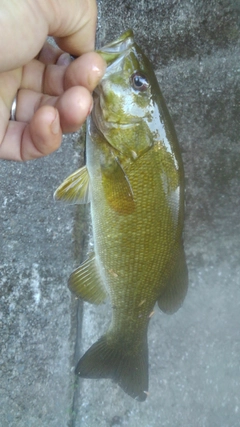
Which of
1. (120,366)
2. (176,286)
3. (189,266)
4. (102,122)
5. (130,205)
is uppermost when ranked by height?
(102,122)

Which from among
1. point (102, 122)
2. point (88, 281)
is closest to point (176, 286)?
point (88, 281)

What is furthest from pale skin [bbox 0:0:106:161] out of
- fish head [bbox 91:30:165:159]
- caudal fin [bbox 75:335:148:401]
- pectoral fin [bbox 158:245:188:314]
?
caudal fin [bbox 75:335:148:401]

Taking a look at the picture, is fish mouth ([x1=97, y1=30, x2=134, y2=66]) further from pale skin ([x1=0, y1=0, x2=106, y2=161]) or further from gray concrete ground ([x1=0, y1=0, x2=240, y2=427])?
gray concrete ground ([x1=0, y1=0, x2=240, y2=427])

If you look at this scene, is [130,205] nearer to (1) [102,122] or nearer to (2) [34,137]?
(1) [102,122]

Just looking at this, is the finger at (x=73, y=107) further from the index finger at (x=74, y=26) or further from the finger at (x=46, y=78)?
the index finger at (x=74, y=26)

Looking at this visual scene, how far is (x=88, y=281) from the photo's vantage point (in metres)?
1.80

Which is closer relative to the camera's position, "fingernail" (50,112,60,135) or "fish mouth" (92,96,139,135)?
"fingernail" (50,112,60,135)

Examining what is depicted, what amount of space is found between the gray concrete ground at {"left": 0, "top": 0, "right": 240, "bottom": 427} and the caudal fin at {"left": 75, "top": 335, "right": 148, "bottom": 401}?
0.97ft

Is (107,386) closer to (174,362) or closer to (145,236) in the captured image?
(174,362)

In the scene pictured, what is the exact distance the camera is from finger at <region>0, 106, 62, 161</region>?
4.29ft

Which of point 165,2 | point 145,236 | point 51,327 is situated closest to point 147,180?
point 145,236

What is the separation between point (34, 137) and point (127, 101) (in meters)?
0.37

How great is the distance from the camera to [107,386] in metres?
2.07

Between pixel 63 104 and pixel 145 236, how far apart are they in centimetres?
54
